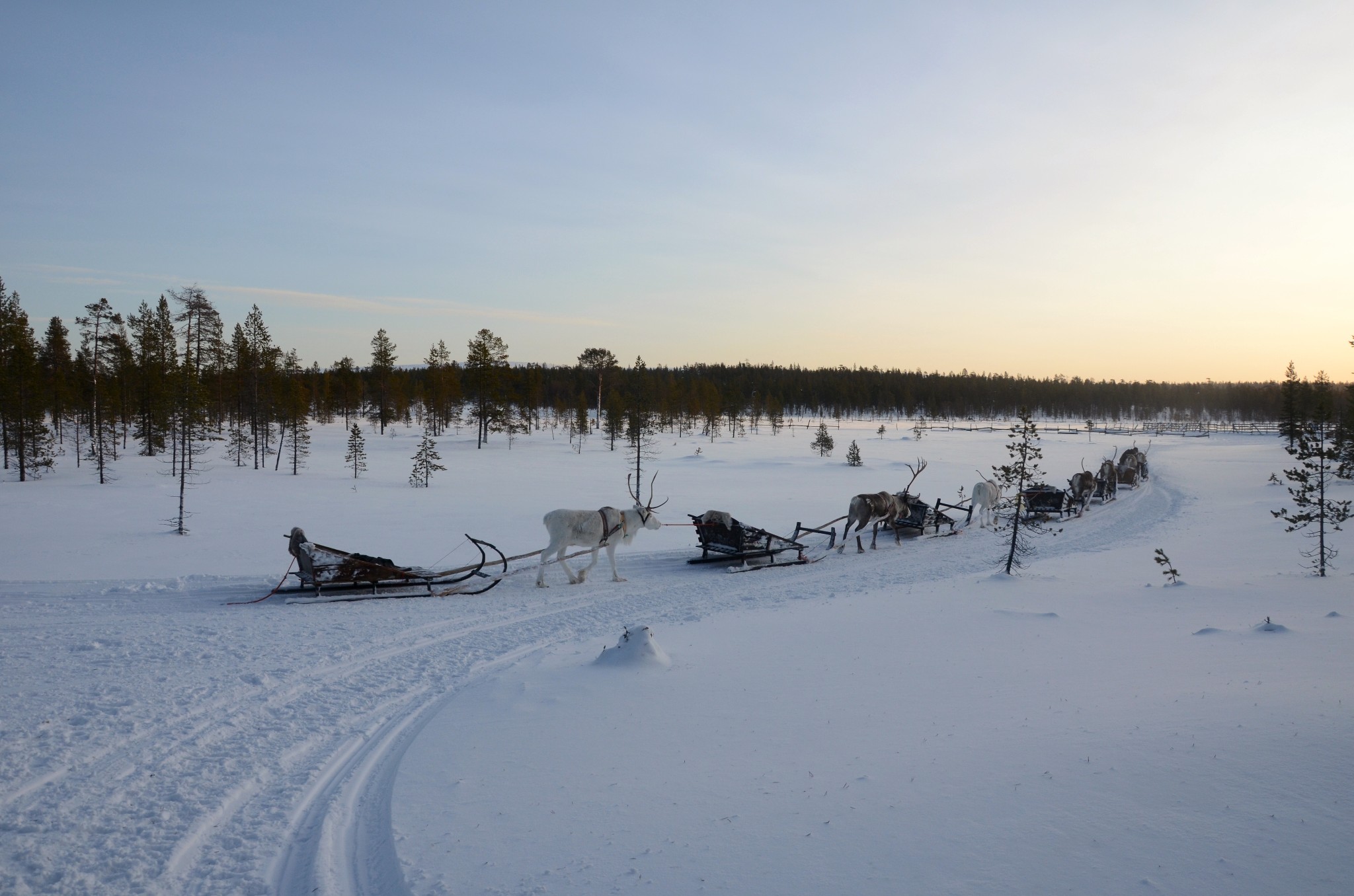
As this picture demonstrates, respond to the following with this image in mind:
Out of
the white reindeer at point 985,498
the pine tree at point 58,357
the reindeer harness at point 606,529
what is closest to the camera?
the reindeer harness at point 606,529

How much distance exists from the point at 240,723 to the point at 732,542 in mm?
10727

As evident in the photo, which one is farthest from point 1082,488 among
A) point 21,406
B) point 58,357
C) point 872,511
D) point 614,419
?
point 58,357

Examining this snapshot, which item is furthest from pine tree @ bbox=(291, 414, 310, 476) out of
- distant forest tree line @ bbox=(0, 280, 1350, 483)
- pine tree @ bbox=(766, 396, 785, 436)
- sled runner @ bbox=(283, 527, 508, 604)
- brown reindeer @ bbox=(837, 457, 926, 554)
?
pine tree @ bbox=(766, 396, 785, 436)

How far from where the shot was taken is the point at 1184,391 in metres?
176

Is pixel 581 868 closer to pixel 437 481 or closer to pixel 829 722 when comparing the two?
pixel 829 722

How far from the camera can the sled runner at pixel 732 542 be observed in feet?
51.9

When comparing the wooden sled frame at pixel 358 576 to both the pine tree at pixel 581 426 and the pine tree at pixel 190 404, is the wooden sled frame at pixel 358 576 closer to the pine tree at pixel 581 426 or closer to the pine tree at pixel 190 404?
the pine tree at pixel 190 404

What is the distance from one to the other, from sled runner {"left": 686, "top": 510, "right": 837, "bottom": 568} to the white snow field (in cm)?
161

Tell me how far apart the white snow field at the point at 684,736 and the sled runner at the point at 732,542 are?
5.30 ft

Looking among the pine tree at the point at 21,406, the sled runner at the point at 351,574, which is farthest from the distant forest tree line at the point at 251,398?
the sled runner at the point at 351,574

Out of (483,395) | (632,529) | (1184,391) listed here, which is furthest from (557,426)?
(1184,391)

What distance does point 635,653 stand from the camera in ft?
26.5

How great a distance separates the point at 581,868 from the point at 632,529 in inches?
426

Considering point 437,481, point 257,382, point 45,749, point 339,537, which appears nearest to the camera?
point 45,749
